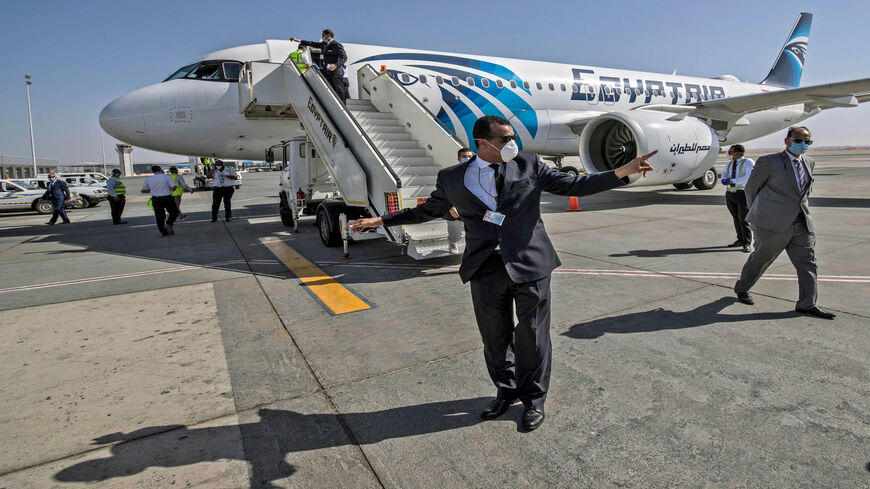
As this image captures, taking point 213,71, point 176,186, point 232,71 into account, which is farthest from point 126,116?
point 232,71

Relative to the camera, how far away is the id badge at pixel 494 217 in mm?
2442

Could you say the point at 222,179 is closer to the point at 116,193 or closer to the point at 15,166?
the point at 116,193

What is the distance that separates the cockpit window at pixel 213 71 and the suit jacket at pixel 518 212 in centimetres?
989

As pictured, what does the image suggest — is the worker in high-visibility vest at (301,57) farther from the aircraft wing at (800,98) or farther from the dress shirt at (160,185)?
the aircraft wing at (800,98)

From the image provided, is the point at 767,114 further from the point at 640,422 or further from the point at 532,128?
the point at 640,422

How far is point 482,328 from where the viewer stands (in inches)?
108

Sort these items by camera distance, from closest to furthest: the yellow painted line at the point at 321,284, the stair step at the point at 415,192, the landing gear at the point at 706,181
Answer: the yellow painted line at the point at 321,284, the stair step at the point at 415,192, the landing gear at the point at 706,181

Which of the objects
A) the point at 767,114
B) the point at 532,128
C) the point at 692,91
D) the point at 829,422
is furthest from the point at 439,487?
the point at 767,114

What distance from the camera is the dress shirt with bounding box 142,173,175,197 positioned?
9773 millimetres

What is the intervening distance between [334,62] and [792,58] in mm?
23767

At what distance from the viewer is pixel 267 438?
2523 mm

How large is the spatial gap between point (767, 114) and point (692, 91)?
11.3 ft

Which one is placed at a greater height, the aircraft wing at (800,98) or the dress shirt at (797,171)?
the aircraft wing at (800,98)

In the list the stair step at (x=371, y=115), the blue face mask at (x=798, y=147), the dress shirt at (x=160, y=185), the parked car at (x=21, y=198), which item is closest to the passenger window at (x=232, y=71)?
the dress shirt at (x=160, y=185)
